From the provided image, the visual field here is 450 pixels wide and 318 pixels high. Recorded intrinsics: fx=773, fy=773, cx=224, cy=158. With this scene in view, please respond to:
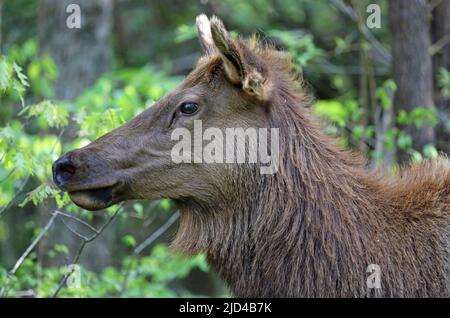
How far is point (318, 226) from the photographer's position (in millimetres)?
5477

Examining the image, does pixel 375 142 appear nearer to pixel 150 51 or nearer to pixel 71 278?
pixel 71 278

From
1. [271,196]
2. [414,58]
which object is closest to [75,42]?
[414,58]

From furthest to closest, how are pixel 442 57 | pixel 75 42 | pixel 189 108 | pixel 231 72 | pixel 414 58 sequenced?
1. pixel 75 42
2. pixel 442 57
3. pixel 414 58
4. pixel 189 108
5. pixel 231 72

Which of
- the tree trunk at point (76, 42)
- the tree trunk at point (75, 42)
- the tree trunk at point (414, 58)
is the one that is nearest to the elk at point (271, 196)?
the tree trunk at point (414, 58)

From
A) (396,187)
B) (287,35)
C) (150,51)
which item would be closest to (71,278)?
(396,187)

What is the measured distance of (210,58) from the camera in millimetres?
6000

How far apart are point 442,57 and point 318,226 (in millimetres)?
5194

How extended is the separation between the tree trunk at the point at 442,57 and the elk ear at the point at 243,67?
4451mm

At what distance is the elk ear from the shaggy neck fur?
20 centimetres

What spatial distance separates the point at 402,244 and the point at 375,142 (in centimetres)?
449

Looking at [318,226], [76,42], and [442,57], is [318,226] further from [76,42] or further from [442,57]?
[76,42]

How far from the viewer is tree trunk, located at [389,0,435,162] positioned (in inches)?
344

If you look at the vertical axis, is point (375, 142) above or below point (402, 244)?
above

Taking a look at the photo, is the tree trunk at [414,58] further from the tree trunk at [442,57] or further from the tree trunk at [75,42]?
the tree trunk at [75,42]
